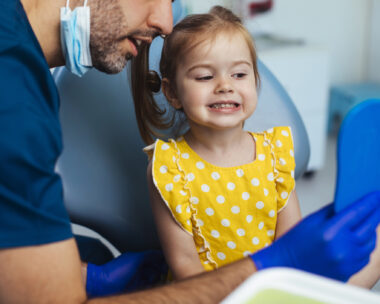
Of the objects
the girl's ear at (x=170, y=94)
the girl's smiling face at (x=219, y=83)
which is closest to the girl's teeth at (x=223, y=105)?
the girl's smiling face at (x=219, y=83)

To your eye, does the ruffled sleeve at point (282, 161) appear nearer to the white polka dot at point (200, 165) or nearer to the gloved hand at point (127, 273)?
the white polka dot at point (200, 165)

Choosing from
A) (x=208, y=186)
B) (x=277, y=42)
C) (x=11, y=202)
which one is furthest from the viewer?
(x=277, y=42)

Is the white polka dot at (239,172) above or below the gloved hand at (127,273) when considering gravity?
above

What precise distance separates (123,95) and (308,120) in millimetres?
1696

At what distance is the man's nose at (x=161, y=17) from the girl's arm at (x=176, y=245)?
0.98ft

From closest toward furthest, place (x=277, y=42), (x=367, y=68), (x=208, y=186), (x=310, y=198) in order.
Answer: (x=208, y=186) → (x=310, y=198) → (x=277, y=42) → (x=367, y=68)

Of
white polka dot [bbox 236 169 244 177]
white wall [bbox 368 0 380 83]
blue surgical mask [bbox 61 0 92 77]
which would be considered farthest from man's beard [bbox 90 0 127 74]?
white wall [bbox 368 0 380 83]

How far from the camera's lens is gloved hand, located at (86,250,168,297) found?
996mm

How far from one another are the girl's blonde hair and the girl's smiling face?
2 cm

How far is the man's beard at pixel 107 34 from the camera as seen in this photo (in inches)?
36.3

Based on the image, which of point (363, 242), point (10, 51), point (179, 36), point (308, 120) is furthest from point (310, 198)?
point (10, 51)

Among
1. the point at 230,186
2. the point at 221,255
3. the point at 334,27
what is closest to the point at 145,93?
the point at 230,186

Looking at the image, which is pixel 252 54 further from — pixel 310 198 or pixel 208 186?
pixel 310 198

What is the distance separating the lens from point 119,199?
1.08 m
